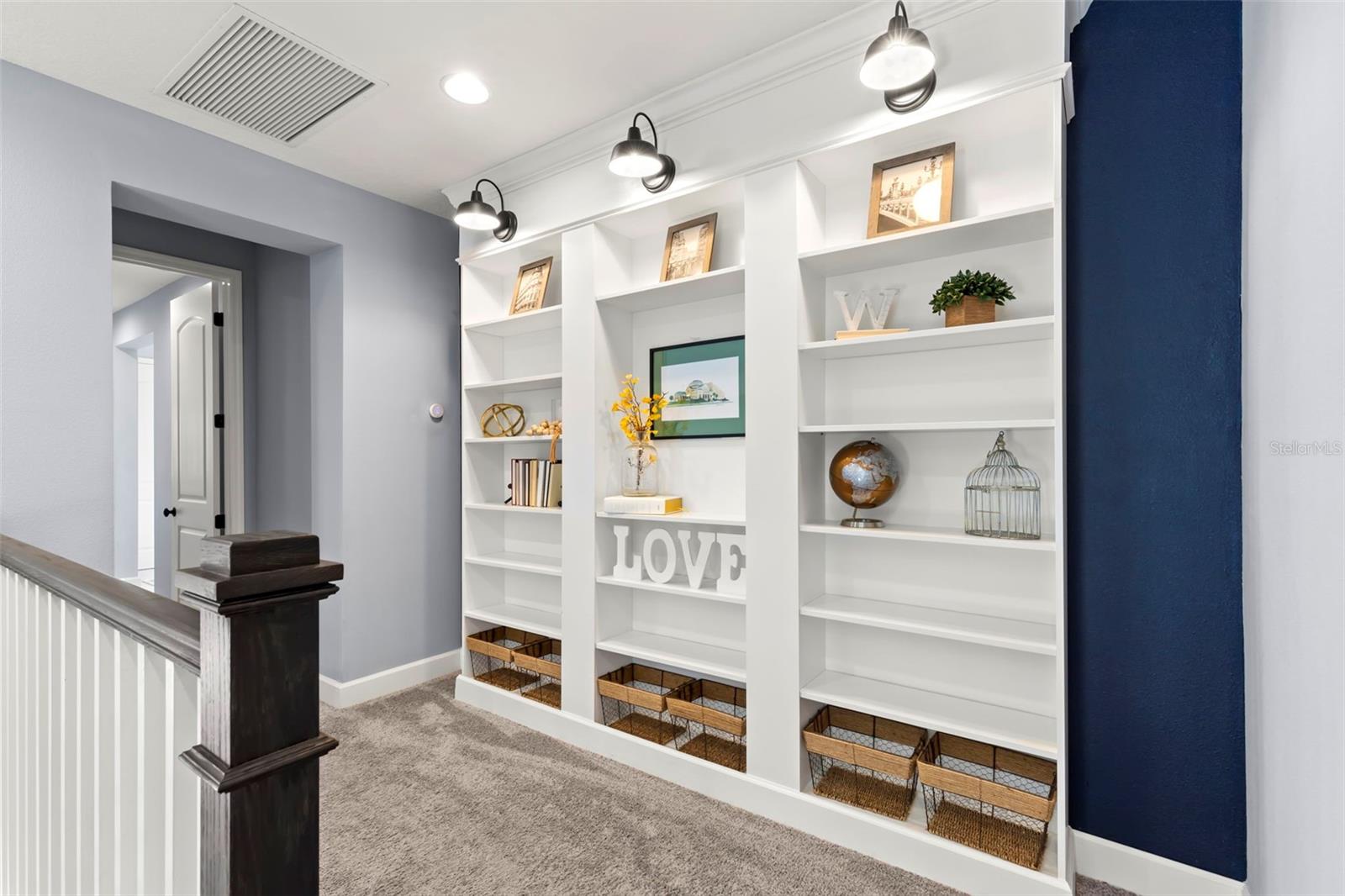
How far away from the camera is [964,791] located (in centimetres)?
191

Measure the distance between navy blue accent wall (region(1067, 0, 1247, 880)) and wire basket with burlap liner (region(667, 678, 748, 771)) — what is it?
3.55ft

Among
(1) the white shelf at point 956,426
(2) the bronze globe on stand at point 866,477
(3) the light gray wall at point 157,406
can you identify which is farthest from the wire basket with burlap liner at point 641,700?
(3) the light gray wall at point 157,406

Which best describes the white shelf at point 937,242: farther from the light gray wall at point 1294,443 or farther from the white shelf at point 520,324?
the white shelf at point 520,324

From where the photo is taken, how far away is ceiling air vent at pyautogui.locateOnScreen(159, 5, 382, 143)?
218 cm

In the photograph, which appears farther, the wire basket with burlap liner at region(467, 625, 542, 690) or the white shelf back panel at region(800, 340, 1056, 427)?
the wire basket with burlap liner at region(467, 625, 542, 690)

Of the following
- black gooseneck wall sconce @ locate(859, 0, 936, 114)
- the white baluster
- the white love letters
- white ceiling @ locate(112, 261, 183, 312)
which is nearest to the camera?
the white baluster

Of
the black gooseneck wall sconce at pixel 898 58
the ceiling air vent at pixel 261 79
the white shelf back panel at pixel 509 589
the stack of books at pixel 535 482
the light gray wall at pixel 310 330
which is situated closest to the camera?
the black gooseneck wall sconce at pixel 898 58

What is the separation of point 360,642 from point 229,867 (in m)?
2.89

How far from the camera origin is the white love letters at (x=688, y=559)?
2.52m

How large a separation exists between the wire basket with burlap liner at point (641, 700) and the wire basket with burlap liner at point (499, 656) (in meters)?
0.60

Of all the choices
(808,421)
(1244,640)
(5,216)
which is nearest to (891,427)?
(808,421)

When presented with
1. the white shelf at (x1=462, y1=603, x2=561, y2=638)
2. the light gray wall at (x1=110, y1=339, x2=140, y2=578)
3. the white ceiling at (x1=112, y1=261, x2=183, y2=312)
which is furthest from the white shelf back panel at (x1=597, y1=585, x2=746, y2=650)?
the light gray wall at (x1=110, y1=339, x2=140, y2=578)

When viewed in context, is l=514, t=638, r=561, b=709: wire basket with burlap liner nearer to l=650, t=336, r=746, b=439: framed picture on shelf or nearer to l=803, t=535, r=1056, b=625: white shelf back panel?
l=650, t=336, r=746, b=439: framed picture on shelf

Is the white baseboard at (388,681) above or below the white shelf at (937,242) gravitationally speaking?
below
